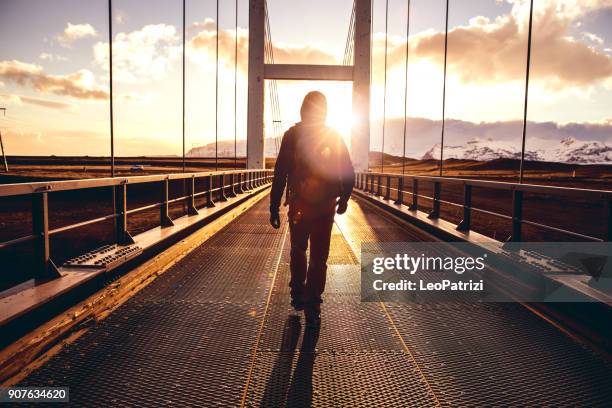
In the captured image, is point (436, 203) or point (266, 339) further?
point (436, 203)

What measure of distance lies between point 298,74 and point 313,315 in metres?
24.9

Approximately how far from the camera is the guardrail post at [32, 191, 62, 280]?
3.75 meters

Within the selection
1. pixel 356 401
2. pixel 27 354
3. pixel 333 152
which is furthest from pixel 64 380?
pixel 333 152

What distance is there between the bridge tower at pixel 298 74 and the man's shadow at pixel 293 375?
76.1ft

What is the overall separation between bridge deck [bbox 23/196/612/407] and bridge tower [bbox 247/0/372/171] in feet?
73.4

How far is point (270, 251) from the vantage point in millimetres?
6734

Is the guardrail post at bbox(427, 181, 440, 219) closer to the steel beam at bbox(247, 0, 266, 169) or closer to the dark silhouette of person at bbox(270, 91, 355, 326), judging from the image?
the dark silhouette of person at bbox(270, 91, 355, 326)

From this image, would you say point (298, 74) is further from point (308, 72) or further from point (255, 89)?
point (255, 89)

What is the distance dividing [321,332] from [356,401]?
1.01 meters

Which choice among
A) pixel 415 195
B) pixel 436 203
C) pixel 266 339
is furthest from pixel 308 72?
pixel 266 339

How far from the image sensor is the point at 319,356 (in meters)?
2.95

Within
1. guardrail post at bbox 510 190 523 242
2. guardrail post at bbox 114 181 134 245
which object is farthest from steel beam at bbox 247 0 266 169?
guardrail post at bbox 510 190 523 242

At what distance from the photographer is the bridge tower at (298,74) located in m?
26.4

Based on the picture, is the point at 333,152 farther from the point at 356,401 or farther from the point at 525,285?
the point at 525,285
